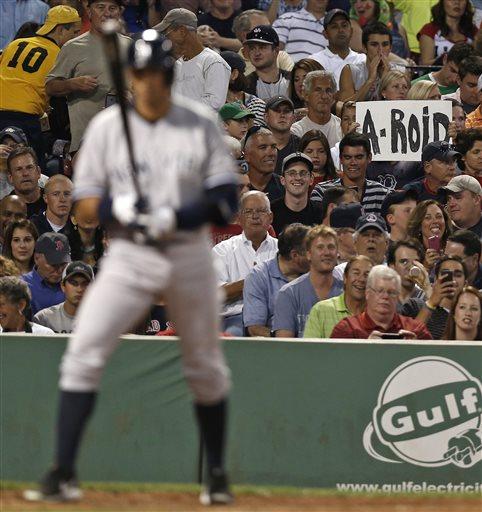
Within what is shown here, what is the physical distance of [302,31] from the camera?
56.3 ft

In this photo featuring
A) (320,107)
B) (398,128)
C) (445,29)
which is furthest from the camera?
(445,29)

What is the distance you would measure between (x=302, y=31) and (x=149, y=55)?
10.8m

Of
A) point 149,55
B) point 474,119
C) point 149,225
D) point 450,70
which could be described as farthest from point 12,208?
point 149,225

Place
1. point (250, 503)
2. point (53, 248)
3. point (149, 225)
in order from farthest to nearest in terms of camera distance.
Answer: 1. point (53, 248)
2. point (250, 503)
3. point (149, 225)

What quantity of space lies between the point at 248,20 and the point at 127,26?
1444 mm

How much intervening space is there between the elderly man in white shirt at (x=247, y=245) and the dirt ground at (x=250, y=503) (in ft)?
13.8

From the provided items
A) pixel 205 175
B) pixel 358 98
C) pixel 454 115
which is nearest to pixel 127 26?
pixel 358 98

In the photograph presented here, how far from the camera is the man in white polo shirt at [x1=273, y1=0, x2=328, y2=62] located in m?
17.1

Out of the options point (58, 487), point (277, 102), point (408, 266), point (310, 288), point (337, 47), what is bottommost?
point (58, 487)

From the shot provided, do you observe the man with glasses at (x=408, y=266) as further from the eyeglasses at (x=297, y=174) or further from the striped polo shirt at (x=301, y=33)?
the striped polo shirt at (x=301, y=33)

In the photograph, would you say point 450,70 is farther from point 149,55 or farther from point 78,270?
point 149,55

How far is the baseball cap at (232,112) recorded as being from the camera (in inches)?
573

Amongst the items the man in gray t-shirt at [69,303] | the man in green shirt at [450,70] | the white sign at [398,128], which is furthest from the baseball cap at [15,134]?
the man in green shirt at [450,70]

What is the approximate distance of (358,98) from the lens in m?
15.8
